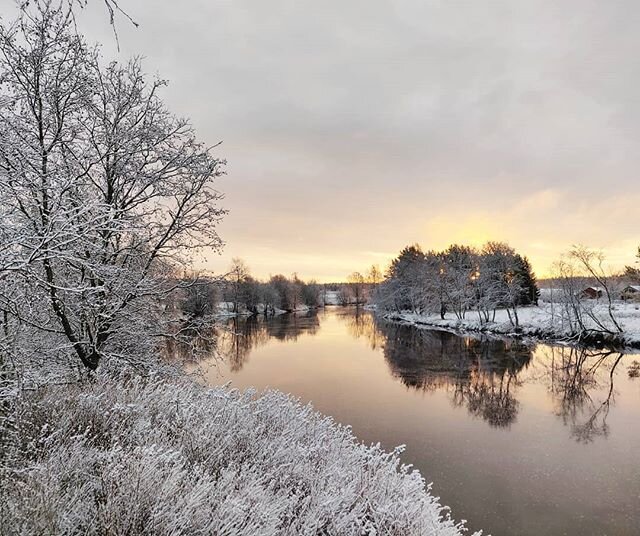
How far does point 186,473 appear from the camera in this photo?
13.8ft

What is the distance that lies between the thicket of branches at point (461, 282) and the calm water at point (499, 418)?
15154 millimetres

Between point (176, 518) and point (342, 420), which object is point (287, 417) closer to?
point (176, 518)

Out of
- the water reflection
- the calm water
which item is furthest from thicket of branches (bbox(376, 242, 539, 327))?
the calm water

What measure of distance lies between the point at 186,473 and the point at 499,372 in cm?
2067

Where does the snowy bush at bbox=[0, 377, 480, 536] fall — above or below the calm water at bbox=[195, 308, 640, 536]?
above

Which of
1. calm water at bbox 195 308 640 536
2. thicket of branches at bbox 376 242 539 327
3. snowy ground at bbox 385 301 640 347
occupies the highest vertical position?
thicket of branches at bbox 376 242 539 327

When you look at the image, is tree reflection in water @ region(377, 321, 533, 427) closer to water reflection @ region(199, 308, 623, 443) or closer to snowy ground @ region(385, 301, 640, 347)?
water reflection @ region(199, 308, 623, 443)

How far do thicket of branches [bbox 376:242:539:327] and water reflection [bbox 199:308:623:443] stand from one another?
9.71 m

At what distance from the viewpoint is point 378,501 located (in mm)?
5031

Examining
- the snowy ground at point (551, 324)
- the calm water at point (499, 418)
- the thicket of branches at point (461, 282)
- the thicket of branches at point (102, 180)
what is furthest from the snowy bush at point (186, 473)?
the thicket of branches at point (461, 282)

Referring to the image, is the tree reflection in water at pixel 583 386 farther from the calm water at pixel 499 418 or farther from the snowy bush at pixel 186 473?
the snowy bush at pixel 186 473

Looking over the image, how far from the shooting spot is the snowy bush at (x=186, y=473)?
11.1ft

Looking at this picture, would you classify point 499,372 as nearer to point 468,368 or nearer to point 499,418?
point 468,368

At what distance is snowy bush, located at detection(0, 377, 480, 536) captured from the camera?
3.39 metres
